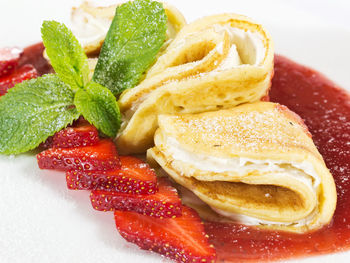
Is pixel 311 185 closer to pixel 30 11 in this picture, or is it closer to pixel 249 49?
pixel 249 49

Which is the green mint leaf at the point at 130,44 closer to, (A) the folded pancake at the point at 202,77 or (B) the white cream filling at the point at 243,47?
(A) the folded pancake at the point at 202,77

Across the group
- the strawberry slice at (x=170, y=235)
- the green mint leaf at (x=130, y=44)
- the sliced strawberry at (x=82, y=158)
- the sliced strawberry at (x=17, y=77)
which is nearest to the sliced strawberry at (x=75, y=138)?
the sliced strawberry at (x=82, y=158)

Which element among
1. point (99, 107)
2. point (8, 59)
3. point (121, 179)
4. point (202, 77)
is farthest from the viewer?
point (8, 59)

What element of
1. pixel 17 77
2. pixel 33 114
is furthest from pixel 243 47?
pixel 17 77

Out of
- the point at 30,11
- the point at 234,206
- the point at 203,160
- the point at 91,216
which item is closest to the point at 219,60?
the point at 203,160

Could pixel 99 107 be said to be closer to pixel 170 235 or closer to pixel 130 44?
pixel 130 44

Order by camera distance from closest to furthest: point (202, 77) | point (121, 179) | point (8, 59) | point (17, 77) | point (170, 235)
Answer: point (170, 235) → point (121, 179) → point (202, 77) → point (17, 77) → point (8, 59)
